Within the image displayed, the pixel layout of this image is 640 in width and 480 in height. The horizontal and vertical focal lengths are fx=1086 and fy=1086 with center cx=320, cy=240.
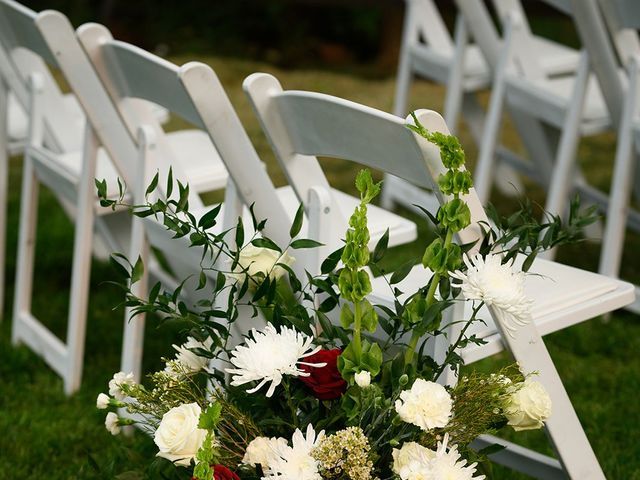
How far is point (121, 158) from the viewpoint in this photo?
8.32 feet

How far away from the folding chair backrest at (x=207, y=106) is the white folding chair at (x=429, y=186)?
0.10 metres

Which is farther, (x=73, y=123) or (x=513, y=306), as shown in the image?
(x=73, y=123)

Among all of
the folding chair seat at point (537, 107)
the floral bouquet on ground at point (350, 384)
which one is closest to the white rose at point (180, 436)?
the floral bouquet on ground at point (350, 384)

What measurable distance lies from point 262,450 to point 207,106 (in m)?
0.68

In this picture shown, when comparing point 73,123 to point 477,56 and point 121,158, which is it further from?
point 477,56

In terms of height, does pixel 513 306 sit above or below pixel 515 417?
above

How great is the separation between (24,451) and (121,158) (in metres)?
0.71

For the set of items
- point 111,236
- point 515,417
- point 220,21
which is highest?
point 515,417

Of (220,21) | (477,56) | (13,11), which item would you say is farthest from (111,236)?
(220,21)

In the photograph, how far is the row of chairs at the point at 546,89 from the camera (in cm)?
302

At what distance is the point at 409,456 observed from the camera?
1.49 metres

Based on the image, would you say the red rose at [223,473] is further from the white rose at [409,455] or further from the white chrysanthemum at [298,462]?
the white rose at [409,455]

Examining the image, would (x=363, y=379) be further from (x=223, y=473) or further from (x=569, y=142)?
(x=569, y=142)

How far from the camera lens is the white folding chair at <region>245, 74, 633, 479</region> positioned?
165 cm
